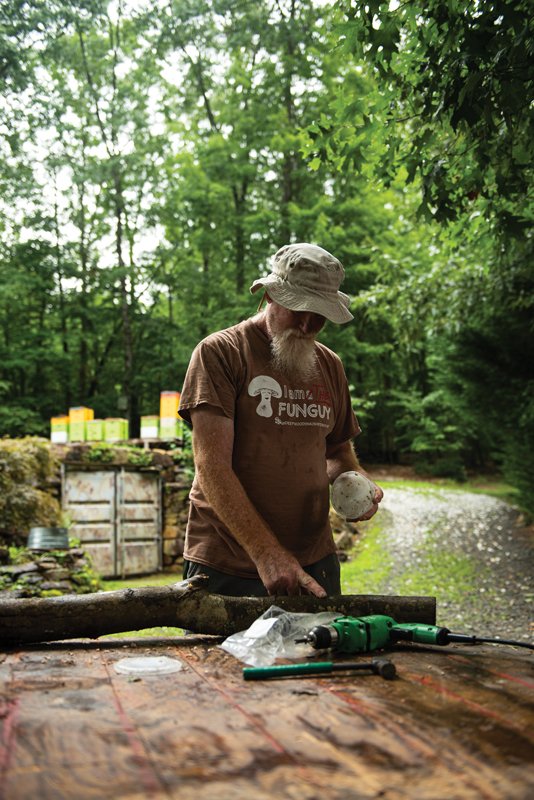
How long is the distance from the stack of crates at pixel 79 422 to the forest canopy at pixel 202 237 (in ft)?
12.8

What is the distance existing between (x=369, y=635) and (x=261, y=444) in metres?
0.93

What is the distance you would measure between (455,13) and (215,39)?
19047 mm

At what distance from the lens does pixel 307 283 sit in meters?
2.86

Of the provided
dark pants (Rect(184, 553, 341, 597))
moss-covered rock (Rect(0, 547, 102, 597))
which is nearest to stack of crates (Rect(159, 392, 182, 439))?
moss-covered rock (Rect(0, 547, 102, 597))

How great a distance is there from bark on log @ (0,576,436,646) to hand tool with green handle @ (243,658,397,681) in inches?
19.6

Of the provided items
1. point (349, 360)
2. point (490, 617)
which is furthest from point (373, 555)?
point (349, 360)

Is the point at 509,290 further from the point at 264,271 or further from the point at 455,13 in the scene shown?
the point at 264,271

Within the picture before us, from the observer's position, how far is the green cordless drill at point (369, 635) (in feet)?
6.72

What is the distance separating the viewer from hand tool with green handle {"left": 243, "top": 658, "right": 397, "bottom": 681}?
5.96 ft

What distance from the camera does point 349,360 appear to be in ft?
63.7

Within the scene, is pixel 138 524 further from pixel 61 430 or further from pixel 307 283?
pixel 307 283

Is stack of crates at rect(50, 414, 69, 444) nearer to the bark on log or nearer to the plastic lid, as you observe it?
the bark on log

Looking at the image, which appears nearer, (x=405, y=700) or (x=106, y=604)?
(x=405, y=700)

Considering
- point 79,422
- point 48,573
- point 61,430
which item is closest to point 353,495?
point 48,573
